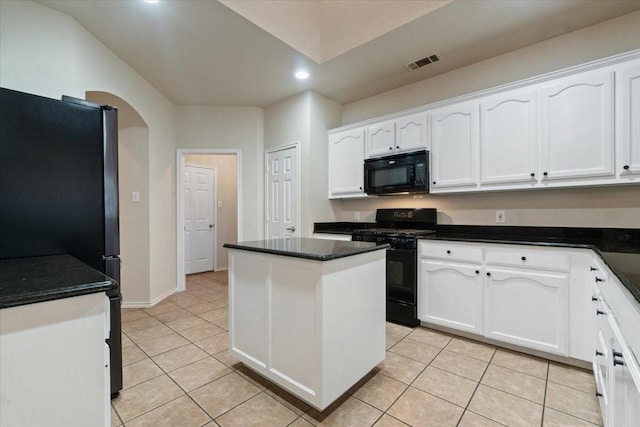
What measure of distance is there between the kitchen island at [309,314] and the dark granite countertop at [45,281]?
0.90m

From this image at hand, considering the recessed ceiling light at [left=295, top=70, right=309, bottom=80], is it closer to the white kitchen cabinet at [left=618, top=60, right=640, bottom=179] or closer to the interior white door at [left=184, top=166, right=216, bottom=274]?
the white kitchen cabinet at [left=618, top=60, right=640, bottom=179]

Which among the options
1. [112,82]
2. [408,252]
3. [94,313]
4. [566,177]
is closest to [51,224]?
[94,313]

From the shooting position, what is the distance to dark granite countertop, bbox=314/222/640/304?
1241 mm

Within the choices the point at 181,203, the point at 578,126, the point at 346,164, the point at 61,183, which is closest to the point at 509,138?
the point at 578,126

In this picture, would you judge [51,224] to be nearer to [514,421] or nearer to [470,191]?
[514,421]

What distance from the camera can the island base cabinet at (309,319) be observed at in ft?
5.13

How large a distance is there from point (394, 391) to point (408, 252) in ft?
4.21

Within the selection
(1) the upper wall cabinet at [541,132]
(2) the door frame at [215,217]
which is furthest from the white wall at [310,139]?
(2) the door frame at [215,217]

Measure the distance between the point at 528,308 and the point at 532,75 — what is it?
2.07 metres

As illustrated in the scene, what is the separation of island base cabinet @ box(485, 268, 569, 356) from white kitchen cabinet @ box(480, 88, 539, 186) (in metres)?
0.82

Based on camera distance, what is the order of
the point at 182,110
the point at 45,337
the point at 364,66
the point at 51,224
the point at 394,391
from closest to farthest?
the point at 45,337
the point at 51,224
the point at 394,391
the point at 364,66
the point at 182,110

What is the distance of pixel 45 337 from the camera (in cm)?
80

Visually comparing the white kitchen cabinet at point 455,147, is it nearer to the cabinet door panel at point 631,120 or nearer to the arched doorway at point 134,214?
the cabinet door panel at point 631,120

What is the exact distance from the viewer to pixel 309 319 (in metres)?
1.59
